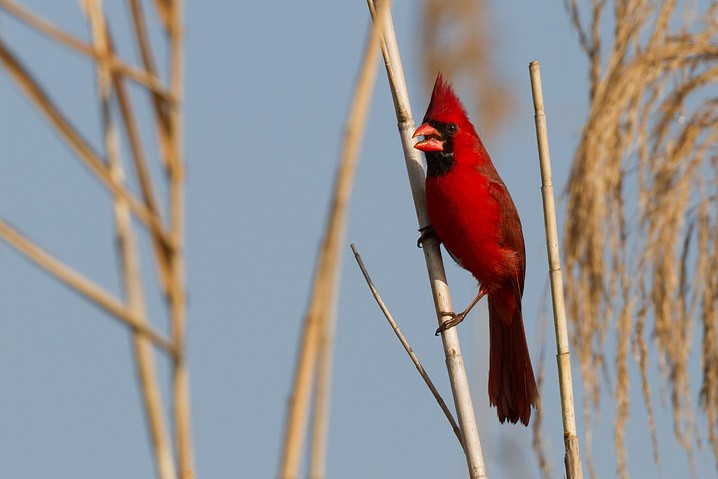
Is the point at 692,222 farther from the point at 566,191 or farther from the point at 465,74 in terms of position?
the point at 465,74

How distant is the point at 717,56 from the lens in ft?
9.75

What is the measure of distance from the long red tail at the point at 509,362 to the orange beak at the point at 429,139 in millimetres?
615

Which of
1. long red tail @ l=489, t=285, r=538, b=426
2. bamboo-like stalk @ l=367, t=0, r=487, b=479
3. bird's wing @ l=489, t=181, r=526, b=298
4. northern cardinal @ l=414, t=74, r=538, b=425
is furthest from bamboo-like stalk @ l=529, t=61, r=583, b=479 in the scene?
bird's wing @ l=489, t=181, r=526, b=298

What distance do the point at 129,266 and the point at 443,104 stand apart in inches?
106

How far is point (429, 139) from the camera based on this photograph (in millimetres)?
3270

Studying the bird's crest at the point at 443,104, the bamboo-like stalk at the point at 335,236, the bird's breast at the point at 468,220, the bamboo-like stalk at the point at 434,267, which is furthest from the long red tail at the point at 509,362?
the bamboo-like stalk at the point at 335,236

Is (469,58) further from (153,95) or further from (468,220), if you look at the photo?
(153,95)

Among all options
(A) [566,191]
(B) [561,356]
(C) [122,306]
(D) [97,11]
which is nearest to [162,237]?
(C) [122,306]

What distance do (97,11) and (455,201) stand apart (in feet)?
8.70

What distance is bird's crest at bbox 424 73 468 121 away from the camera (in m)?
3.20

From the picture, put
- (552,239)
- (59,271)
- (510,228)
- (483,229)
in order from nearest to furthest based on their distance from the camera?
(59,271) → (552,239) → (483,229) → (510,228)

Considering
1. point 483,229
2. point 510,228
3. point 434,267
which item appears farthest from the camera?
point 510,228

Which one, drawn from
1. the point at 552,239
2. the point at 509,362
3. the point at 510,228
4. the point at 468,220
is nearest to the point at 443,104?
the point at 468,220

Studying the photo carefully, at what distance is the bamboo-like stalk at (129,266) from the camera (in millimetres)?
580
